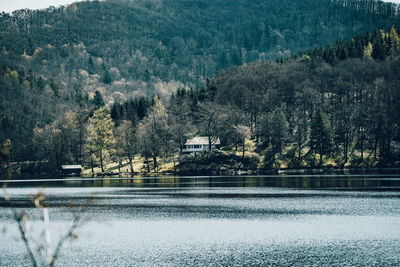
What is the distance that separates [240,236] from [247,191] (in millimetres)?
41431

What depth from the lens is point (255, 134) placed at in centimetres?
15662

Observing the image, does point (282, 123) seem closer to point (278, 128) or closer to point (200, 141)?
point (278, 128)

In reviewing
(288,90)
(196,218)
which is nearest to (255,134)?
(288,90)

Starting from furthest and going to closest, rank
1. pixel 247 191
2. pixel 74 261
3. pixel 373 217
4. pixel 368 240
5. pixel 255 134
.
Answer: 1. pixel 255 134
2. pixel 247 191
3. pixel 373 217
4. pixel 368 240
5. pixel 74 261

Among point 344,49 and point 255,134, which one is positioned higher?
point 344,49

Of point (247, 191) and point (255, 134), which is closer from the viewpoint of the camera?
point (247, 191)

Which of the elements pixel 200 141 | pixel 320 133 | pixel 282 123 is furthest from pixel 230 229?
pixel 200 141

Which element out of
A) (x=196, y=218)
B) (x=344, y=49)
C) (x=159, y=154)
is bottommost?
(x=159, y=154)

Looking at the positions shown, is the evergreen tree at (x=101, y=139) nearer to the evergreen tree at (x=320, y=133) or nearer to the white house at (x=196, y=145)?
the white house at (x=196, y=145)

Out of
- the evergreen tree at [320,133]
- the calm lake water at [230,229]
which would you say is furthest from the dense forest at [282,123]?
the calm lake water at [230,229]

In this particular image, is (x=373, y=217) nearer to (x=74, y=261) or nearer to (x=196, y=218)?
(x=196, y=218)

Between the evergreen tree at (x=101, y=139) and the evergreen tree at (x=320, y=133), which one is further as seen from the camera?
the evergreen tree at (x=101, y=139)

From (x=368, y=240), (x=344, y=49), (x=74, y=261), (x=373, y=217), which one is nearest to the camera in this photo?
(x=74, y=261)

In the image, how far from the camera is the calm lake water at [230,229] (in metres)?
39.6
